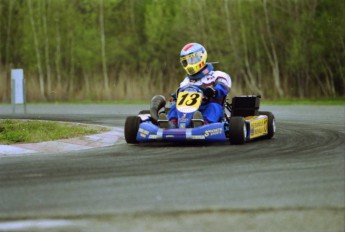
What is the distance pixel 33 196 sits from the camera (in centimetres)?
730

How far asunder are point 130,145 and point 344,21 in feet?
80.7

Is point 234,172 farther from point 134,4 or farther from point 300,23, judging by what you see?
point 134,4

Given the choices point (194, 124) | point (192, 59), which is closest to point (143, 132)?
point (194, 124)

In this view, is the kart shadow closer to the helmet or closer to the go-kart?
the go-kart

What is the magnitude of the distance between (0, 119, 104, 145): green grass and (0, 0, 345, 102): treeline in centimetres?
1858

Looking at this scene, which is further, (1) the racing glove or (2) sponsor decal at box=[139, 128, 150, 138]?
(1) the racing glove

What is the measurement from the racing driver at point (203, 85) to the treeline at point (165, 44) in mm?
20993

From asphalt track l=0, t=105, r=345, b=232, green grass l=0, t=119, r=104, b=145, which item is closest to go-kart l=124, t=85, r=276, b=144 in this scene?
asphalt track l=0, t=105, r=345, b=232

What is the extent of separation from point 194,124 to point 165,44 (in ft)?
114

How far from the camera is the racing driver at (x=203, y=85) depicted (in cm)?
1286

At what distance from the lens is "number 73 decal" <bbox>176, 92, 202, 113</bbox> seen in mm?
12746

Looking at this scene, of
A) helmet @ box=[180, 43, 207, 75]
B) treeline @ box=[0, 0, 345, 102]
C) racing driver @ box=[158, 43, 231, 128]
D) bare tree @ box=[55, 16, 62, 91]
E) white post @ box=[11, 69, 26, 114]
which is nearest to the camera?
racing driver @ box=[158, 43, 231, 128]

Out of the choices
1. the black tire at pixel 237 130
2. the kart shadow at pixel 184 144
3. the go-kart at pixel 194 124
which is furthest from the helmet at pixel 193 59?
the black tire at pixel 237 130

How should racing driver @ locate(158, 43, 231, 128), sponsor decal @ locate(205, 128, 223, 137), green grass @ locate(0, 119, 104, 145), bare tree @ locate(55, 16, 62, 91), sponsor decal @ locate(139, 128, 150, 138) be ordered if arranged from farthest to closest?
bare tree @ locate(55, 16, 62, 91)
green grass @ locate(0, 119, 104, 145)
racing driver @ locate(158, 43, 231, 128)
sponsor decal @ locate(139, 128, 150, 138)
sponsor decal @ locate(205, 128, 223, 137)
